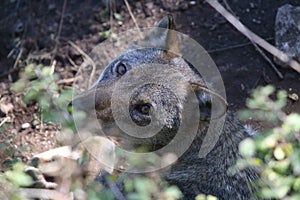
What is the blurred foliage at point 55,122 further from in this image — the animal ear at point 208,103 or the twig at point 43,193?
the animal ear at point 208,103

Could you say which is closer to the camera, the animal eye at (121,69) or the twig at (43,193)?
the twig at (43,193)

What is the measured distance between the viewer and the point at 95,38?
632 cm

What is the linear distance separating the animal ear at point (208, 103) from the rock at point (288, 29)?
5.70 ft

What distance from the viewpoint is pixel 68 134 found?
447cm

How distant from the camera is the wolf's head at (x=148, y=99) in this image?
13.8ft

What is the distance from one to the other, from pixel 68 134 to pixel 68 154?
0.70m

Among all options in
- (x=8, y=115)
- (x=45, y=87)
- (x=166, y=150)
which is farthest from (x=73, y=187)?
(x=8, y=115)

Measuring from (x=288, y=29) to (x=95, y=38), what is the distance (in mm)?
1963

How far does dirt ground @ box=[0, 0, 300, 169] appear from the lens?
18.6 feet

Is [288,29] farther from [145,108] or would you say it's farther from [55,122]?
[55,122]

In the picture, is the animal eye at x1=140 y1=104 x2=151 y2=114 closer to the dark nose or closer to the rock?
the dark nose

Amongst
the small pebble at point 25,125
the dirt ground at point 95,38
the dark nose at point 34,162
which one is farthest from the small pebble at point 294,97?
the small pebble at point 25,125

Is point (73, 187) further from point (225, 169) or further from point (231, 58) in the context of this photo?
point (231, 58)

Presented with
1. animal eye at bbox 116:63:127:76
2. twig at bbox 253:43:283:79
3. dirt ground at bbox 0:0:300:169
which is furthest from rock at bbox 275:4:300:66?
animal eye at bbox 116:63:127:76
